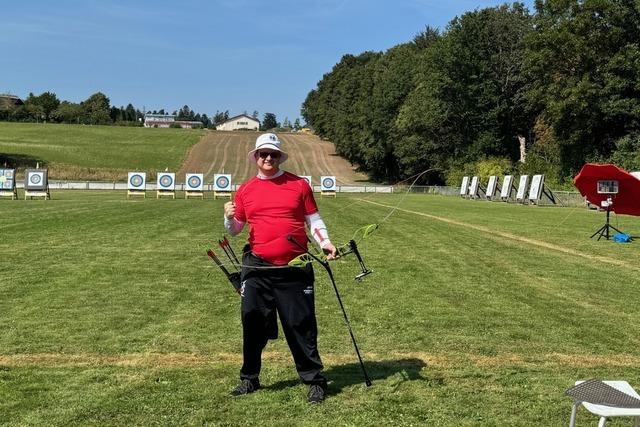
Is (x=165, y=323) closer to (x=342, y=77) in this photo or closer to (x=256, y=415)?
(x=256, y=415)

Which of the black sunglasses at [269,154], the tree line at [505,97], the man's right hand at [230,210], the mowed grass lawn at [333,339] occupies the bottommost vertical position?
the mowed grass lawn at [333,339]

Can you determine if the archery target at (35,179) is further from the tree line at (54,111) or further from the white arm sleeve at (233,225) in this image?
the tree line at (54,111)

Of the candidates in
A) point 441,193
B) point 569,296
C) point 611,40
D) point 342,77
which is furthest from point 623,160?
point 342,77

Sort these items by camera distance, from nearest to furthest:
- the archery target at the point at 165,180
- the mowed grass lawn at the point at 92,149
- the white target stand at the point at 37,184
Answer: the white target stand at the point at 37,184
the archery target at the point at 165,180
the mowed grass lawn at the point at 92,149

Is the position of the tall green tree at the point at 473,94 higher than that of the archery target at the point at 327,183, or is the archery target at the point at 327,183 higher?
the tall green tree at the point at 473,94

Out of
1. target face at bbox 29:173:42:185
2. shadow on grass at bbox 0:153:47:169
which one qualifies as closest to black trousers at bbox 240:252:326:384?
target face at bbox 29:173:42:185

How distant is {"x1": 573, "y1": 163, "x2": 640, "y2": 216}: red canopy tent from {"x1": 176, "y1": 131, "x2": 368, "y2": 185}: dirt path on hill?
54.8 meters

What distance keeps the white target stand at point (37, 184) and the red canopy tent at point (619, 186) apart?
28229 millimetres

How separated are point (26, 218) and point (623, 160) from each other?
42.4 meters

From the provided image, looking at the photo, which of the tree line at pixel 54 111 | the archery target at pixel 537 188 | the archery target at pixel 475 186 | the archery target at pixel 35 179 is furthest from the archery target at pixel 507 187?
the tree line at pixel 54 111

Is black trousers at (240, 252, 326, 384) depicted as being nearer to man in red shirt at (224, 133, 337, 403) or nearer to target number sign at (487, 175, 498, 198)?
man in red shirt at (224, 133, 337, 403)

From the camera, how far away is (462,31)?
65.8 metres

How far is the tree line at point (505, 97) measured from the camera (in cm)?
4822

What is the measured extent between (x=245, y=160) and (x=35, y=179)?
5483cm
